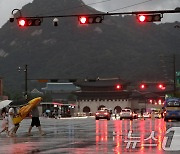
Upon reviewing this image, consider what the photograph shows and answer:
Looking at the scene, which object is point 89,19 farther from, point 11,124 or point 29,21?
point 11,124

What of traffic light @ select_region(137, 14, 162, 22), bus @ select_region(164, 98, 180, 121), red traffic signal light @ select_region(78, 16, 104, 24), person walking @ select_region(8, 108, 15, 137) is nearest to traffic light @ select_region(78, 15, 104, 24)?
red traffic signal light @ select_region(78, 16, 104, 24)

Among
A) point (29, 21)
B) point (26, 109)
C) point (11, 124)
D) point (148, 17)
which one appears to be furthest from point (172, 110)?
point (11, 124)

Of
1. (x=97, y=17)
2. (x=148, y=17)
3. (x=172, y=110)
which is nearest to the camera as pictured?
(x=148, y=17)

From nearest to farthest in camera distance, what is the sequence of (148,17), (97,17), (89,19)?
(148,17) → (97,17) → (89,19)

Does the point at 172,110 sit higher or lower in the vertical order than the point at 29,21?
lower

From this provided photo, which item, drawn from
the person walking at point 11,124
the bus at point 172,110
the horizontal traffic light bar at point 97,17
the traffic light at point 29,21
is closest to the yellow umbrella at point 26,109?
the person walking at point 11,124

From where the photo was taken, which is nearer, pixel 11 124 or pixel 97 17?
pixel 11 124

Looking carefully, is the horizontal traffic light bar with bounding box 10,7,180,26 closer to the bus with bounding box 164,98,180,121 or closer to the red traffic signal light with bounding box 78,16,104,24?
the red traffic signal light with bounding box 78,16,104,24

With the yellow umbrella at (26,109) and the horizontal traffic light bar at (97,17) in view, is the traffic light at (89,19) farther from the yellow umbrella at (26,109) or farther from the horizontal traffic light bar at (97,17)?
the yellow umbrella at (26,109)

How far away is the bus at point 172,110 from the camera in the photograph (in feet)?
210

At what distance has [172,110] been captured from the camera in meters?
65.2

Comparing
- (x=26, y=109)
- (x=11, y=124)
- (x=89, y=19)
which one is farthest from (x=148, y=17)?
(x=11, y=124)

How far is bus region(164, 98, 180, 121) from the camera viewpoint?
63.9 m

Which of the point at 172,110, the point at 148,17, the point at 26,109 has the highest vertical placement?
the point at 148,17
